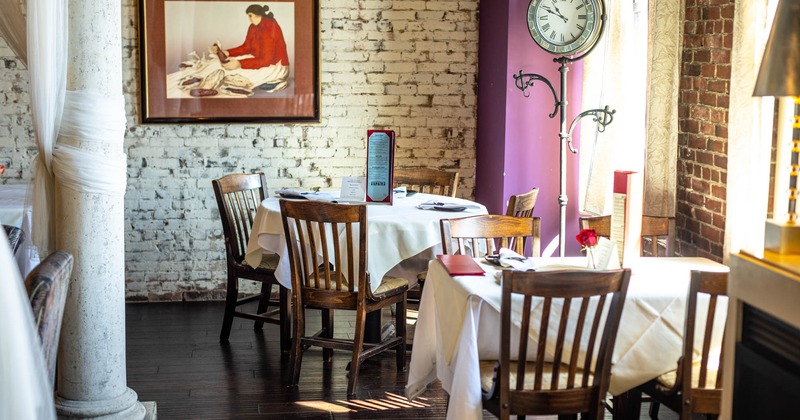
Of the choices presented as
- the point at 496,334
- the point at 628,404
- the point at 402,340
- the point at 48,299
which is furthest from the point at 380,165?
the point at 48,299

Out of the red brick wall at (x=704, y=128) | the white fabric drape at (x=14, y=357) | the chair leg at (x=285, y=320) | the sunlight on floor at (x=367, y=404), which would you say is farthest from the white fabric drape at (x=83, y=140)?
the red brick wall at (x=704, y=128)

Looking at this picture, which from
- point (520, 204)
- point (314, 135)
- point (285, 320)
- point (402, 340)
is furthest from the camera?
point (314, 135)

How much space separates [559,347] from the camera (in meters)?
3.17

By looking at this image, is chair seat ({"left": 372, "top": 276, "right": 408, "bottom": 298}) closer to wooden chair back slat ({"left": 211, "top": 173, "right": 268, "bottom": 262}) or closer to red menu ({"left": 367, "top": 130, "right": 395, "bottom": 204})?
red menu ({"left": 367, "top": 130, "right": 395, "bottom": 204})

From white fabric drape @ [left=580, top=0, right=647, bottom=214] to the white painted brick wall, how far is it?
1.14 m

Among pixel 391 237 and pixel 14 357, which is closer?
pixel 14 357

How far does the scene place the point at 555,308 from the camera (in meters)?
3.38

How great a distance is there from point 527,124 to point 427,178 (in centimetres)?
72

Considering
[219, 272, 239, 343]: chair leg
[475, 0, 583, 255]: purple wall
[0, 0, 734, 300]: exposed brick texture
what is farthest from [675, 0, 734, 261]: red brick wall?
[219, 272, 239, 343]: chair leg

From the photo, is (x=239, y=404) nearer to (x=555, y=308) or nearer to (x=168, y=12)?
(x=555, y=308)

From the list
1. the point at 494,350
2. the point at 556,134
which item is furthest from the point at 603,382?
the point at 556,134

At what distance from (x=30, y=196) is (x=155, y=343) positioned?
1.85 metres

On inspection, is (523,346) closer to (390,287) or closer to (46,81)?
(390,287)

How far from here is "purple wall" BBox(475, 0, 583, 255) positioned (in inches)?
237
